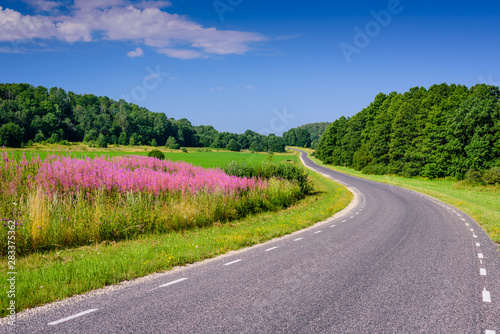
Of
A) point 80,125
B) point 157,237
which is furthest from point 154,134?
point 157,237

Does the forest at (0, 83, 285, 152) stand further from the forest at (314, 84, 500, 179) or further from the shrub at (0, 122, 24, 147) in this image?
the forest at (314, 84, 500, 179)

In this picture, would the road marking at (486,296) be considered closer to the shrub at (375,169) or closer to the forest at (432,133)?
the forest at (432,133)

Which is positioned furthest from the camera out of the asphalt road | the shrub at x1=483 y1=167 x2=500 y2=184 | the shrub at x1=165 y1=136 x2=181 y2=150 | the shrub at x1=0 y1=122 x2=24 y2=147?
the shrub at x1=165 y1=136 x2=181 y2=150

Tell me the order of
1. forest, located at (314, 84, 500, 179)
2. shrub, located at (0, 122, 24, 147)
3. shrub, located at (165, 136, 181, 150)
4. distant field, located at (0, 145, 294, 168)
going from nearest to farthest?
distant field, located at (0, 145, 294, 168) < forest, located at (314, 84, 500, 179) < shrub, located at (0, 122, 24, 147) < shrub, located at (165, 136, 181, 150)

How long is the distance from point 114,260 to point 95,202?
3.70 m

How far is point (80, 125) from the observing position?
93.0 meters

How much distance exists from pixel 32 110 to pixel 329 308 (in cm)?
9287

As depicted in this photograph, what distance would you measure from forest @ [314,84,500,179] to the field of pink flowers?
31.9 meters

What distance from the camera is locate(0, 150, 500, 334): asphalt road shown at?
4508 millimetres

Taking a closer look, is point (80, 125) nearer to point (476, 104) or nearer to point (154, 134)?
point (154, 134)

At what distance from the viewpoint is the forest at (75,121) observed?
7019 centimetres

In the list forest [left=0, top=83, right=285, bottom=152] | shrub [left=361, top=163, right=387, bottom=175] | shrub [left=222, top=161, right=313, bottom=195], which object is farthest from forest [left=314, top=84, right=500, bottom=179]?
forest [left=0, top=83, right=285, bottom=152]

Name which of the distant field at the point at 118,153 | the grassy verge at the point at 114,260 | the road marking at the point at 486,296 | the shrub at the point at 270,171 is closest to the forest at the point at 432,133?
the distant field at the point at 118,153

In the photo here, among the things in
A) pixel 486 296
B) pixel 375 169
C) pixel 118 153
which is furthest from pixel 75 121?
pixel 486 296
